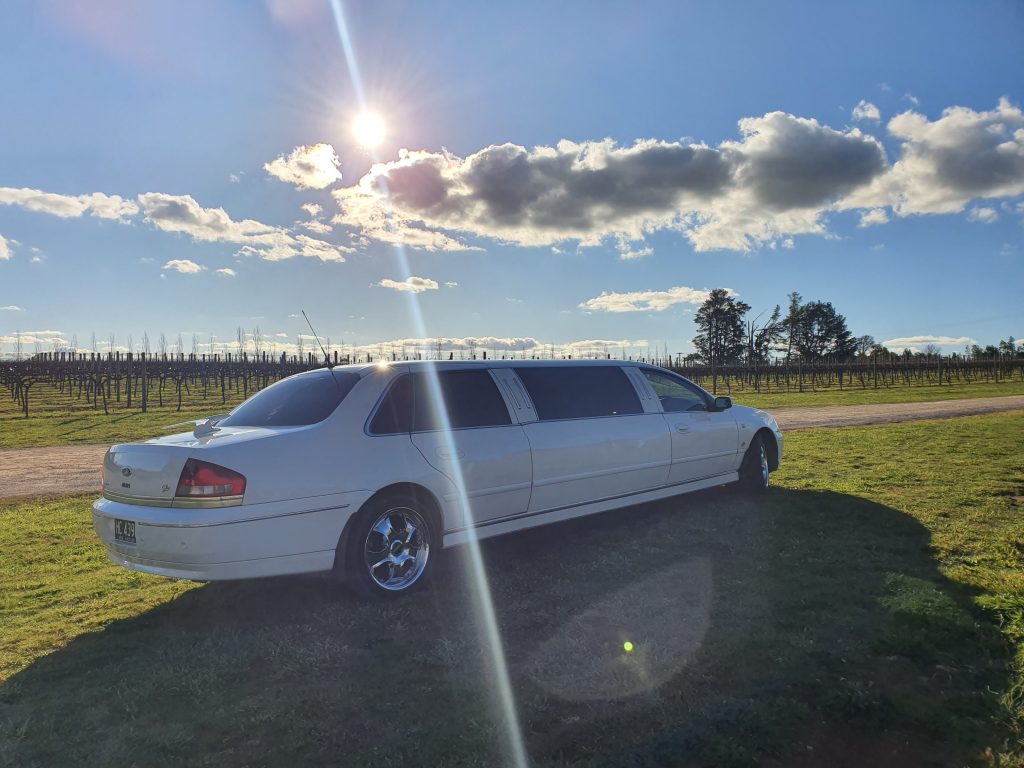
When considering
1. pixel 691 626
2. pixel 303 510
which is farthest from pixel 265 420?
pixel 691 626

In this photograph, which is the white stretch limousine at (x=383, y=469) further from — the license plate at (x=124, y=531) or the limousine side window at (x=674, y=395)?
the limousine side window at (x=674, y=395)

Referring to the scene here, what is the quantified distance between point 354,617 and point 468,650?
86 cm

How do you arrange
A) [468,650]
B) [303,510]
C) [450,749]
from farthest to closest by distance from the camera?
[303,510] < [468,650] < [450,749]

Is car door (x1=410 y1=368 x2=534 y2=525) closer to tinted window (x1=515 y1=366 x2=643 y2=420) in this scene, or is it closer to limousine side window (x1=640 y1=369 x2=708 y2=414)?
tinted window (x1=515 y1=366 x2=643 y2=420)

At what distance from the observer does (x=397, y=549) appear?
420 cm

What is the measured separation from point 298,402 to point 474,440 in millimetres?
1234

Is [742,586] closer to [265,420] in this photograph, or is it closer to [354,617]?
[354,617]

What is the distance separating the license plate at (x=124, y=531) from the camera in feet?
12.5

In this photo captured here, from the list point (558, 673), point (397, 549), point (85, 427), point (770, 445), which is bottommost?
point (558, 673)

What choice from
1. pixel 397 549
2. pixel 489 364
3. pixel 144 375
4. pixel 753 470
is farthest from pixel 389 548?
pixel 144 375

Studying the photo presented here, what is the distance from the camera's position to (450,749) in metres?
2.46

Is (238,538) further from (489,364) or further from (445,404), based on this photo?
(489,364)

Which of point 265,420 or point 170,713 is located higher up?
point 265,420

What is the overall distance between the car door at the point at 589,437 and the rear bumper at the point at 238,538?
5.47ft
